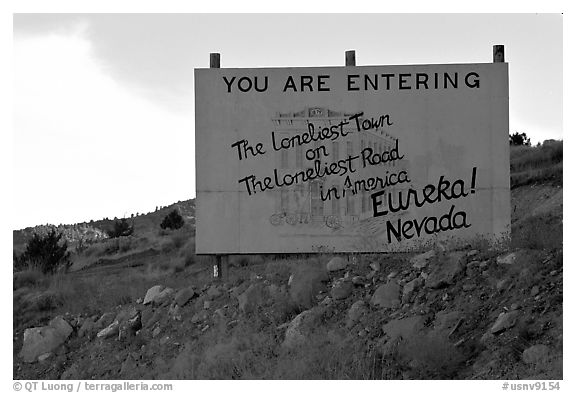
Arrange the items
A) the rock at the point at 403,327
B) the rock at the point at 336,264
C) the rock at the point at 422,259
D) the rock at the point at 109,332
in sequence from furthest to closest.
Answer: the rock at the point at 109,332 < the rock at the point at 336,264 < the rock at the point at 422,259 < the rock at the point at 403,327

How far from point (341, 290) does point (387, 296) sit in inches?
41.4

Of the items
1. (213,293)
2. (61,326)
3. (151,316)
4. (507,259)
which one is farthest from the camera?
(61,326)

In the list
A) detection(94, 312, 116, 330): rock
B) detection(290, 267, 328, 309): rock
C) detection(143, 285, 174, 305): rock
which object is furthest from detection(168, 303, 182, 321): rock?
detection(290, 267, 328, 309): rock

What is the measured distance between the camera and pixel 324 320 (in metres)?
13.7

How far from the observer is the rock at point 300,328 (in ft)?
42.8

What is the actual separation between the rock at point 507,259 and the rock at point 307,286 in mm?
3394

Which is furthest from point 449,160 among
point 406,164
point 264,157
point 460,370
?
point 460,370

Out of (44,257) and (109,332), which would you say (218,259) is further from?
(44,257)

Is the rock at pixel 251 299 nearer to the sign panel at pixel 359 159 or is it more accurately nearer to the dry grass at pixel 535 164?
the sign panel at pixel 359 159

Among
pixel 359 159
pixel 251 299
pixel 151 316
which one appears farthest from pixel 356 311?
pixel 151 316

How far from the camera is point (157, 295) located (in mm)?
16859

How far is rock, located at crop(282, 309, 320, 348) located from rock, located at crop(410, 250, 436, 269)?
7.71 feet

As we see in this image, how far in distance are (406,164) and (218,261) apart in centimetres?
474

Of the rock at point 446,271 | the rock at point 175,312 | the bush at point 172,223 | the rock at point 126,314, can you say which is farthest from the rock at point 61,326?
the bush at point 172,223
